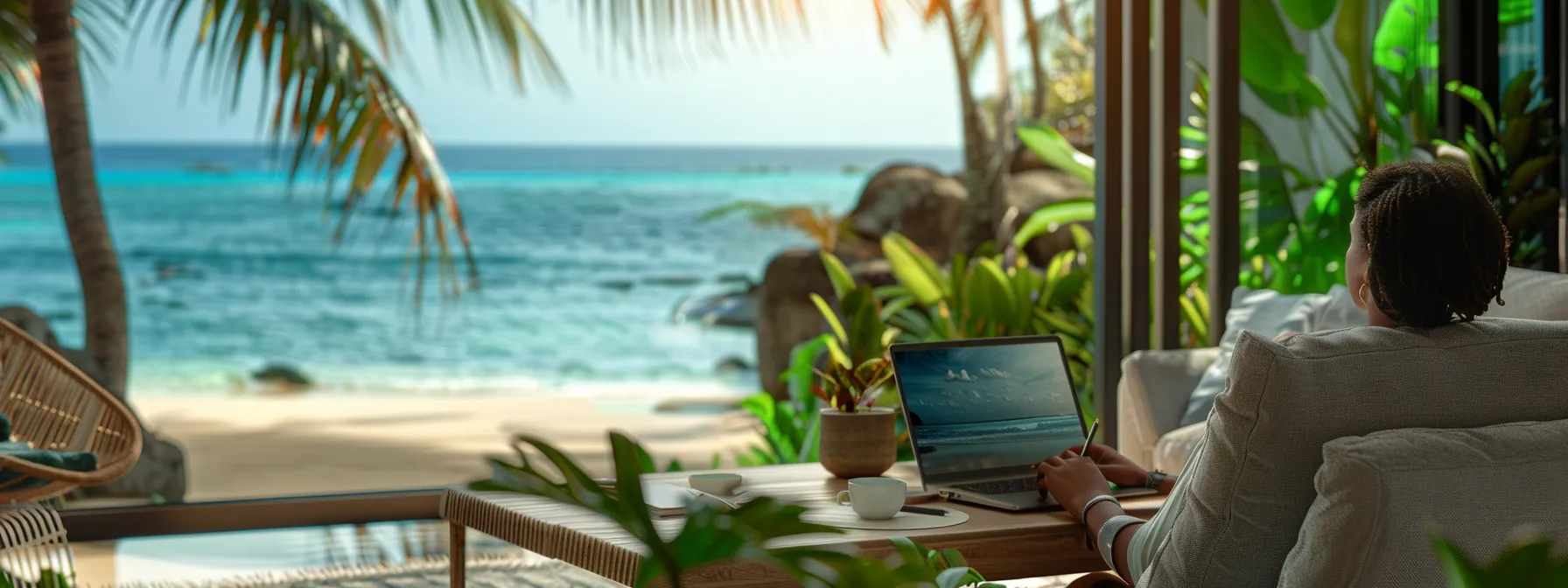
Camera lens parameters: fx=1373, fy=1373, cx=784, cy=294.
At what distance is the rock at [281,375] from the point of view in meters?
15.4

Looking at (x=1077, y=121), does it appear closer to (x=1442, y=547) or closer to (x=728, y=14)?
(x=728, y=14)

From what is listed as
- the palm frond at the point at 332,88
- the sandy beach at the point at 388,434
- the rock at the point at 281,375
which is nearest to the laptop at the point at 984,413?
the palm frond at the point at 332,88

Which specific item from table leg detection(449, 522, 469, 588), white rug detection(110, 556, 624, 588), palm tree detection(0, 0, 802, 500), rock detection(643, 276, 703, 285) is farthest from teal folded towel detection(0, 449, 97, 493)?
rock detection(643, 276, 703, 285)

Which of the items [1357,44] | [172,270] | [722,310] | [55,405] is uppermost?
[1357,44]

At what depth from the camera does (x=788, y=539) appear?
5.47ft

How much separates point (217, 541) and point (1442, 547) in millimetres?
3879

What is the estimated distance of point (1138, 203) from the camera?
364cm

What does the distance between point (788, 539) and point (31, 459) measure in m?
1.52

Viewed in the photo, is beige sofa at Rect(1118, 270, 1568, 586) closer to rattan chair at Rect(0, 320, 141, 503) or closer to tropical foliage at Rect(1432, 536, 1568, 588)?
tropical foliage at Rect(1432, 536, 1568, 588)

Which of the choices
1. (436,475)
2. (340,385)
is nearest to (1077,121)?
(436,475)

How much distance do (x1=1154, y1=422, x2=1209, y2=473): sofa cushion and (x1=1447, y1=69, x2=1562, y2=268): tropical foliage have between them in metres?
1.33

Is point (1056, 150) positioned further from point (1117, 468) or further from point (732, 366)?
point (732, 366)

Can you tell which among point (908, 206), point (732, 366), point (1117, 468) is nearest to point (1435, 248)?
point (1117, 468)

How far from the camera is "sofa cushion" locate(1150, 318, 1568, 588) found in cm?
113
